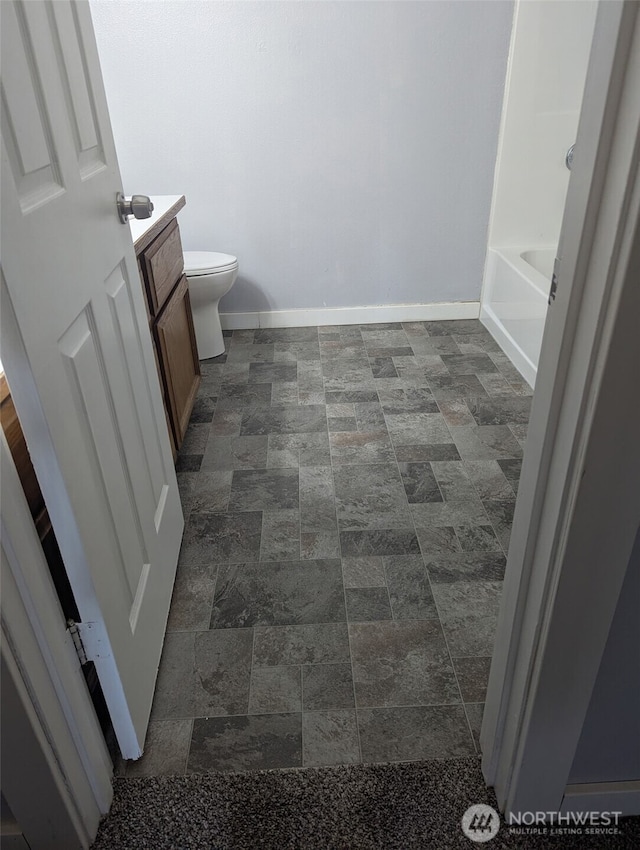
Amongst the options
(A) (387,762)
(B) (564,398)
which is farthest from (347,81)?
(A) (387,762)

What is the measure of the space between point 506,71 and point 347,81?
0.78 metres

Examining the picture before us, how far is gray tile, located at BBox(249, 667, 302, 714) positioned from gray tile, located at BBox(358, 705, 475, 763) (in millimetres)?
154

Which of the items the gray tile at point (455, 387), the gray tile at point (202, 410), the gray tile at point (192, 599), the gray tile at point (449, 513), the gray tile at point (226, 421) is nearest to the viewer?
the gray tile at point (192, 599)

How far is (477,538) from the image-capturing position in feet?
5.91

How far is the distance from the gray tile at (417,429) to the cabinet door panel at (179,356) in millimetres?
819

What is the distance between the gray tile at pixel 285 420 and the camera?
2.43m

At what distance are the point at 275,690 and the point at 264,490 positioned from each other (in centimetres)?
80

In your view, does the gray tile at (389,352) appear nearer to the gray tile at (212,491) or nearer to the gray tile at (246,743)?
the gray tile at (212,491)

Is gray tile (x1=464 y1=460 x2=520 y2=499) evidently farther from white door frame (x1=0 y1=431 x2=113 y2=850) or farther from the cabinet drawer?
white door frame (x1=0 y1=431 x2=113 y2=850)

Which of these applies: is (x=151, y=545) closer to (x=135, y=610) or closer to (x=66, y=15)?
(x=135, y=610)

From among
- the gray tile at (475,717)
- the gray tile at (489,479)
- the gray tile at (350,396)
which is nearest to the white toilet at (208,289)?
the gray tile at (350,396)

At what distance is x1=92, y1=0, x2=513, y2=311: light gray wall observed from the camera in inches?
110

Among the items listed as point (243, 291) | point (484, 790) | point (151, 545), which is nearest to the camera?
point (484, 790)

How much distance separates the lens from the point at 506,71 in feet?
9.55
